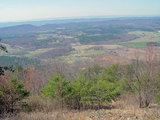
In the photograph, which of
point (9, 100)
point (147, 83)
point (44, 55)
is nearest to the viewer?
point (147, 83)

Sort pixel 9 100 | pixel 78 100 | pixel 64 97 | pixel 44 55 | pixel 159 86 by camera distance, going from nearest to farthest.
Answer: pixel 9 100, pixel 64 97, pixel 78 100, pixel 159 86, pixel 44 55

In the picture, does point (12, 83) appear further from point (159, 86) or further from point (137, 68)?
point (159, 86)

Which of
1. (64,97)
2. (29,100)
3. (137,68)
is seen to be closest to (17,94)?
(29,100)

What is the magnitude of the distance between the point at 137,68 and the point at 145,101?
222 cm

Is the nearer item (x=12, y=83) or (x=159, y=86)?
(x=12, y=83)

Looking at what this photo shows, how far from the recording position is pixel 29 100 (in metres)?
13.0

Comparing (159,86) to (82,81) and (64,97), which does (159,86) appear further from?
(64,97)

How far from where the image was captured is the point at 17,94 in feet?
35.7

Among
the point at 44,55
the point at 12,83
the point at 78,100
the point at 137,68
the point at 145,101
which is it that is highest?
the point at 137,68

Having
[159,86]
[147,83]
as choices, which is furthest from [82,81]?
[159,86]

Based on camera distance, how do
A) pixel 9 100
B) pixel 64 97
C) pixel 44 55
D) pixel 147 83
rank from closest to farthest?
pixel 147 83, pixel 9 100, pixel 64 97, pixel 44 55

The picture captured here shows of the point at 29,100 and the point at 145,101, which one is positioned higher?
the point at 145,101

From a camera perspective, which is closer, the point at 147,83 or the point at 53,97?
the point at 147,83

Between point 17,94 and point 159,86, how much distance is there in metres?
12.1
